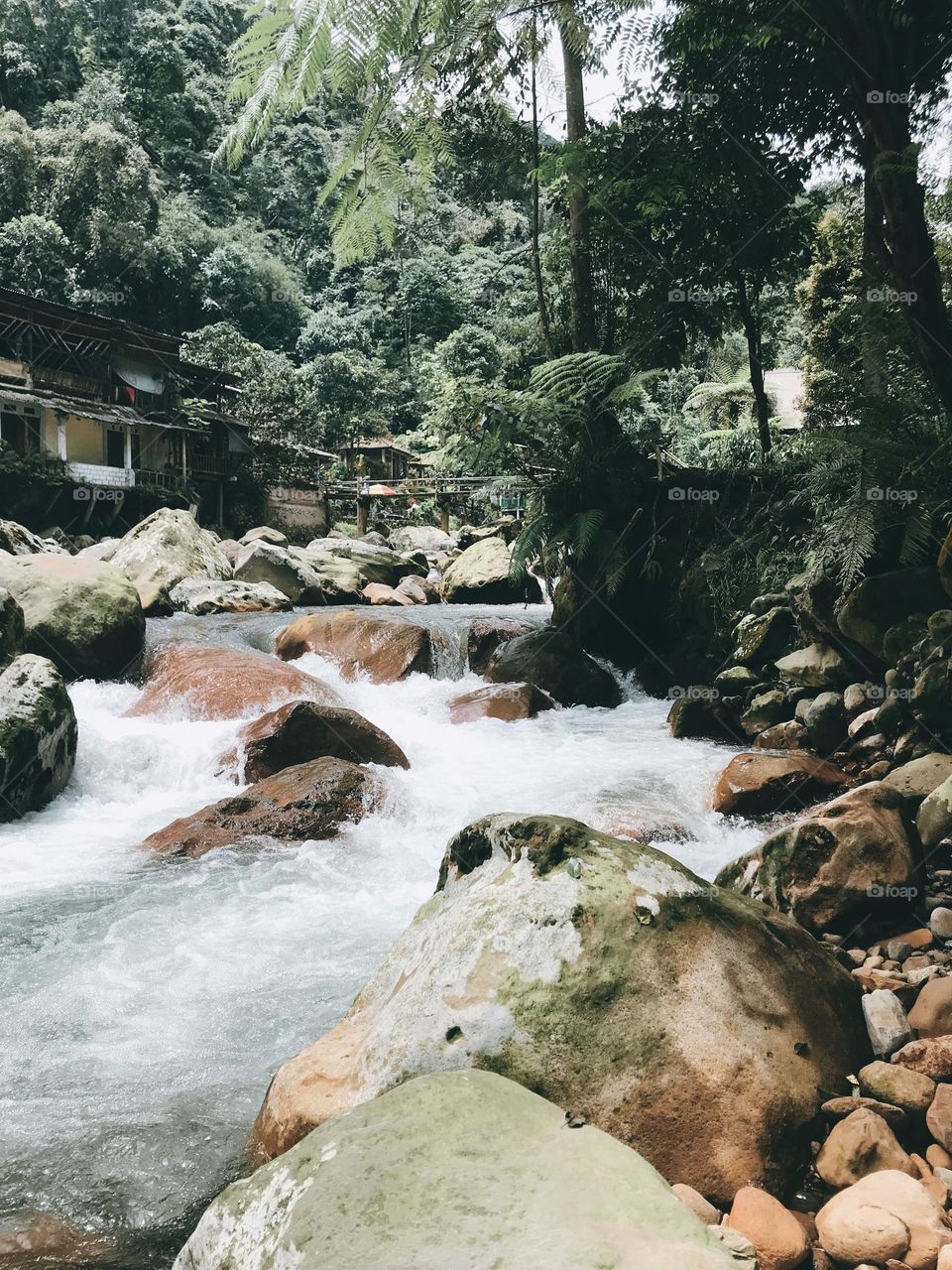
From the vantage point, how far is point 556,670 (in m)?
10.1

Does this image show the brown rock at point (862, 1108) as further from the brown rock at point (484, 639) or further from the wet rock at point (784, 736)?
the brown rock at point (484, 639)

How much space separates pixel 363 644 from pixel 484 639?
1.60m

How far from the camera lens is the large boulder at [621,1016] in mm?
2268

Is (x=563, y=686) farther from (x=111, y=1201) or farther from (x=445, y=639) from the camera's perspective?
(x=111, y=1201)

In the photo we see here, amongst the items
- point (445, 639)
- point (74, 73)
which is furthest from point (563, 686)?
point (74, 73)

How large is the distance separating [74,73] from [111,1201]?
5527 cm

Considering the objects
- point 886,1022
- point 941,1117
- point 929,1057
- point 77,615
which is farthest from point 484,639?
point 941,1117

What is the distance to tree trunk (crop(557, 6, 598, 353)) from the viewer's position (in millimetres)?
10922

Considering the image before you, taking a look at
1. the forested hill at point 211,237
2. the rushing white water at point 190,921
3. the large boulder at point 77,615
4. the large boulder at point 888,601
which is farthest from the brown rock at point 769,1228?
the forested hill at point 211,237

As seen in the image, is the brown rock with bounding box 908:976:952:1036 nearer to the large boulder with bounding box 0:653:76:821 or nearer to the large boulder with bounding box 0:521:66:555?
the large boulder with bounding box 0:653:76:821

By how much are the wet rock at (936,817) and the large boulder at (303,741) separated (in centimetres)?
437

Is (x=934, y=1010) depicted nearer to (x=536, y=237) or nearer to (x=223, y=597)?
(x=536, y=237)

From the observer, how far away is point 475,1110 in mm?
2014

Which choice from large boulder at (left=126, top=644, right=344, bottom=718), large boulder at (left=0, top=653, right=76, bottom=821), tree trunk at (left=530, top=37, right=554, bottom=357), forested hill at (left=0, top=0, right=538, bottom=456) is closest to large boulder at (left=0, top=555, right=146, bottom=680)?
large boulder at (left=126, top=644, right=344, bottom=718)
